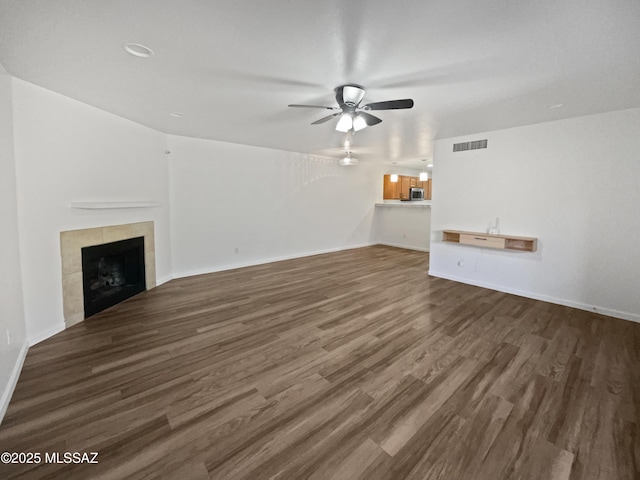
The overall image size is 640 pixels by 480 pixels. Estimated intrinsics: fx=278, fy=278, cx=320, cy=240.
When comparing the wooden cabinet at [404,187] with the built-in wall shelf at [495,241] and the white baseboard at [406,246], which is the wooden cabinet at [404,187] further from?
the built-in wall shelf at [495,241]

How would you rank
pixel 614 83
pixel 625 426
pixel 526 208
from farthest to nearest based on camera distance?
pixel 526 208, pixel 614 83, pixel 625 426

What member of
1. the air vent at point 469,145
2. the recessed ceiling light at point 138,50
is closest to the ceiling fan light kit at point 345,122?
the recessed ceiling light at point 138,50

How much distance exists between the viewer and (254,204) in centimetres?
599

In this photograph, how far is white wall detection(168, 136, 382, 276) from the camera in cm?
511

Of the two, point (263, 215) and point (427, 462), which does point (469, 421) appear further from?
point (263, 215)

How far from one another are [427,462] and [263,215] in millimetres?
5296

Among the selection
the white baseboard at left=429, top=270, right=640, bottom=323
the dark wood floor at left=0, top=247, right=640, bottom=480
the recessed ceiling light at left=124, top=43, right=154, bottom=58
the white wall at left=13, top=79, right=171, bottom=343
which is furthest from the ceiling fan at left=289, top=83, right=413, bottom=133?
the white baseboard at left=429, top=270, right=640, bottom=323

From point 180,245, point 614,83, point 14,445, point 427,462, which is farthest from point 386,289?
point 14,445

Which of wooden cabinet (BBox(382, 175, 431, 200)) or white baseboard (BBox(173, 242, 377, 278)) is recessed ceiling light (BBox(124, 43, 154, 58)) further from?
wooden cabinet (BBox(382, 175, 431, 200))

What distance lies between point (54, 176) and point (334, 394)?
3537mm

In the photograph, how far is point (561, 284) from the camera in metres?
3.93

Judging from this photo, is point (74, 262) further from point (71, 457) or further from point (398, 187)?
point (398, 187)

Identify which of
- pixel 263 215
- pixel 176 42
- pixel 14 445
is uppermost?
pixel 176 42

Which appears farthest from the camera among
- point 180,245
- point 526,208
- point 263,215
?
point 263,215
